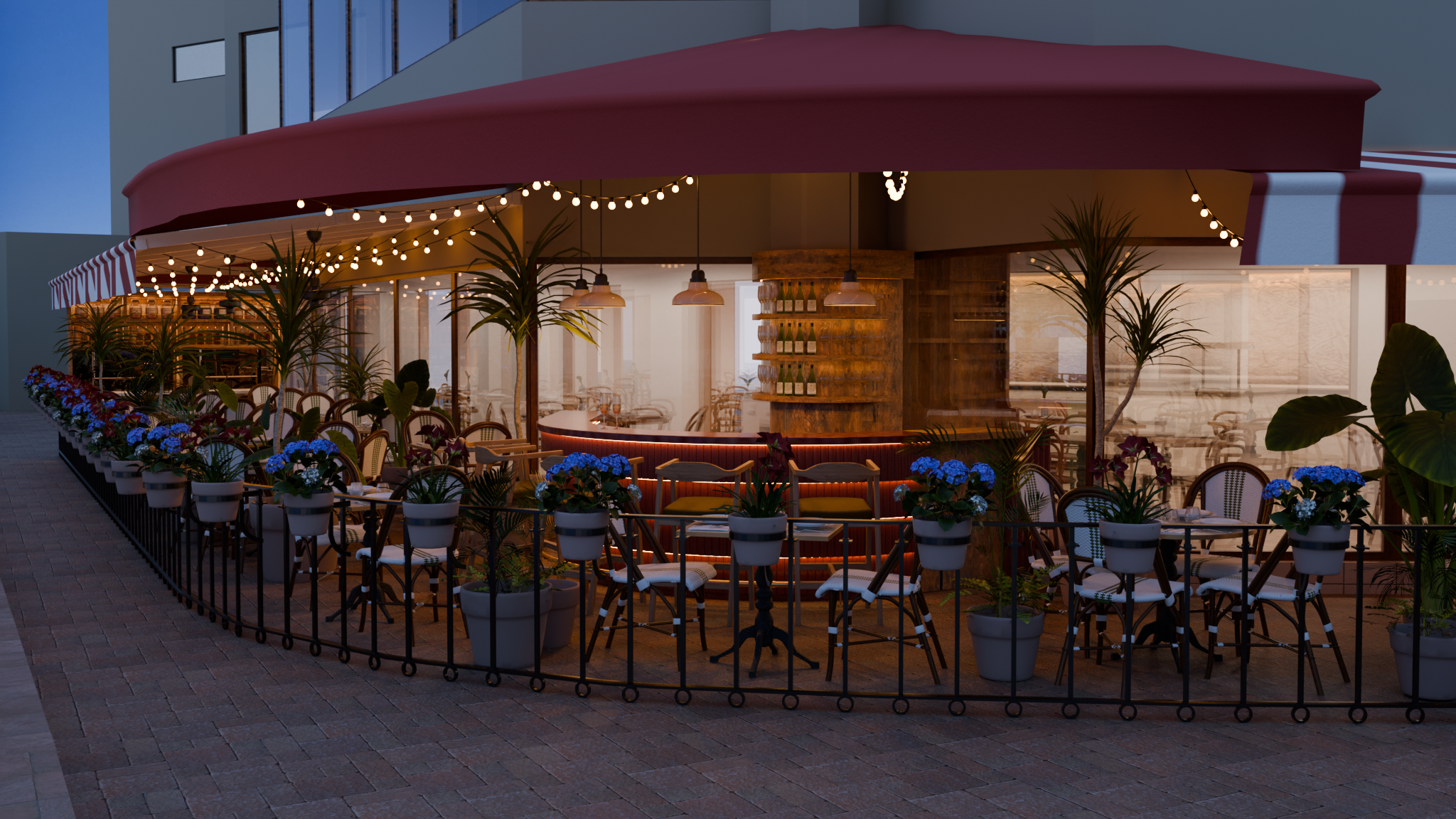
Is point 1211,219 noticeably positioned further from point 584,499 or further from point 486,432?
point 486,432

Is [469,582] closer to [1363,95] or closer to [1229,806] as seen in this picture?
[1229,806]

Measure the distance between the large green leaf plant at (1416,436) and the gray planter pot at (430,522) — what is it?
4.17 meters

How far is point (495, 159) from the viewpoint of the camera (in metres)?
5.77

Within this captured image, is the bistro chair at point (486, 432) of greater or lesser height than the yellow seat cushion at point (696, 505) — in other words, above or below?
above

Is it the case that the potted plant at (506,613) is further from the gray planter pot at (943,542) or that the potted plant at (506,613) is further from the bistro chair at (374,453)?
the bistro chair at (374,453)

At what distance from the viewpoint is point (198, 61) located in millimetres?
Result: 30953

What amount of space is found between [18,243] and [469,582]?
3010 cm

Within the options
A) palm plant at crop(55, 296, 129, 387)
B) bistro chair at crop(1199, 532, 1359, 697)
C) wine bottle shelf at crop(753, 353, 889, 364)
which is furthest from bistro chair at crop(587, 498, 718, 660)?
palm plant at crop(55, 296, 129, 387)

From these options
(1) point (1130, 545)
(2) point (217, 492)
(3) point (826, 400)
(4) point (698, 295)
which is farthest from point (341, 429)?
(1) point (1130, 545)

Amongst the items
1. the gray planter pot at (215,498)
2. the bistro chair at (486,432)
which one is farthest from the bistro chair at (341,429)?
the gray planter pot at (215,498)

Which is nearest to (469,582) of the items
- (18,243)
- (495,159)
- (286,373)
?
(495,159)

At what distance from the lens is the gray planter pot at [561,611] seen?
253 inches

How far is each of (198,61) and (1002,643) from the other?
30.7 m

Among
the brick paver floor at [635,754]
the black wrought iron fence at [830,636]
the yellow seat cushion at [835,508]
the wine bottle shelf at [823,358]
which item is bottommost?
the brick paver floor at [635,754]
